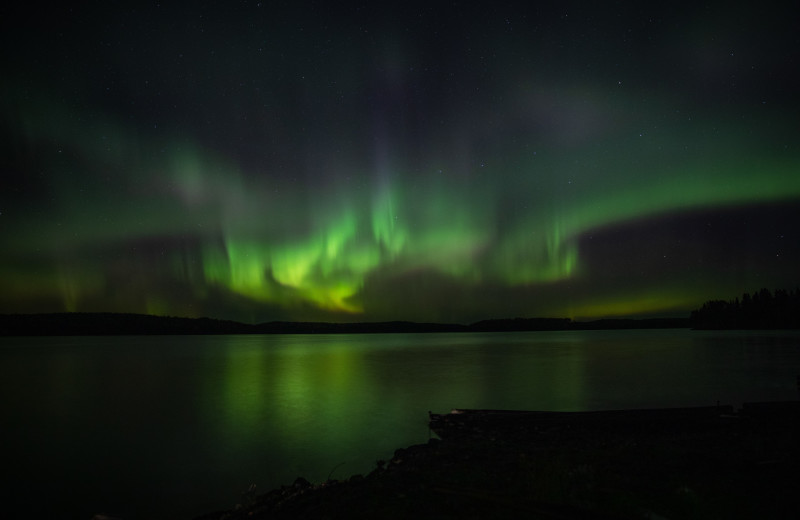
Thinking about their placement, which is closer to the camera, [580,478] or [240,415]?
[580,478]

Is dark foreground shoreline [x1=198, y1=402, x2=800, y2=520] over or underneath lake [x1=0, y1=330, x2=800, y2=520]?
over

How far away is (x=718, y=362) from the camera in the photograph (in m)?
64.2

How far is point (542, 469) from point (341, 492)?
5245 millimetres

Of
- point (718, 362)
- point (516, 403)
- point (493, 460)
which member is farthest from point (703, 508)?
point (718, 362)

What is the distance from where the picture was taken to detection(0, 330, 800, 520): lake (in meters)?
17.2

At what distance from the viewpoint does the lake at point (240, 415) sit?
1725cm

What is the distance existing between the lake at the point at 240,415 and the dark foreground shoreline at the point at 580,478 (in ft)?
13.0

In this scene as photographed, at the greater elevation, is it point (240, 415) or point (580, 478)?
point (580, 478)

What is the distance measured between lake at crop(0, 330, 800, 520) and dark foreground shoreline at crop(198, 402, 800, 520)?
396cm

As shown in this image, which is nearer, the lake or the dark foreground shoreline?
the dark foreground shoreline

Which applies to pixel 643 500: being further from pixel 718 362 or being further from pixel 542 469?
pixel 718 362

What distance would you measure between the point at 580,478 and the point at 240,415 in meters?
26.5

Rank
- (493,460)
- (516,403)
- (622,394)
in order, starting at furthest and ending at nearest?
1. (622,394)
2. (516,403)
3. (493,460)

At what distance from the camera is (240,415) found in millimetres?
31891
